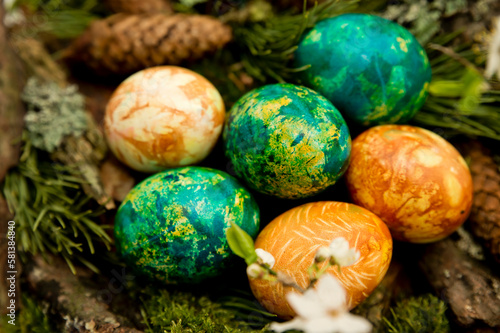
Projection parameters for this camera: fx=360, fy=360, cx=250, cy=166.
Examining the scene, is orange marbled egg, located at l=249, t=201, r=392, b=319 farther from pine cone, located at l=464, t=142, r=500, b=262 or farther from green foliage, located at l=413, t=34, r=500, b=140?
green foliage, located at l=413, t=34, r=500, b=140

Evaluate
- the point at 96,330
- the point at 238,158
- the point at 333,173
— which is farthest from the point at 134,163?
the point at 333,173

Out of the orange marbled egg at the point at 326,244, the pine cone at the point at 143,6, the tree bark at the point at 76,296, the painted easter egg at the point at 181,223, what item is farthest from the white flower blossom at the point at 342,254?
the pine cone at the point at 143,6

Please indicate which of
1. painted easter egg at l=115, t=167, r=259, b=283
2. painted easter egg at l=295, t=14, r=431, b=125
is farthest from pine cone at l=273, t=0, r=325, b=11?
painted easter egg at l=115, t=167, r=259, b=283

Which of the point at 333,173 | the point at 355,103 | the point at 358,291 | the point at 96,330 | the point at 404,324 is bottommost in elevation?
the point at 404,324

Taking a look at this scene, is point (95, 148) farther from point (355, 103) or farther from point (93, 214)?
point (355, 103)

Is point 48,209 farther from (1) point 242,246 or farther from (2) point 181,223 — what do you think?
(1) point 242,246

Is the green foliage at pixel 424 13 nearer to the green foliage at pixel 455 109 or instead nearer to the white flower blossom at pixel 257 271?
the green foliage at pixel 455 109
